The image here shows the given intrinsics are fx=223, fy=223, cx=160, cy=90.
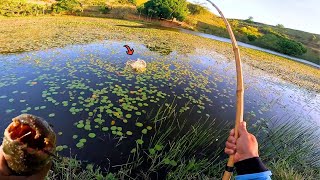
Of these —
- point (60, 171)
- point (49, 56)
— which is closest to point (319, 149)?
point (60, 171)

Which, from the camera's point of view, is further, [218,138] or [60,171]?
[218,138]

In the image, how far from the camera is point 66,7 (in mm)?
29219

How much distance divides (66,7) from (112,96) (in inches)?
1073

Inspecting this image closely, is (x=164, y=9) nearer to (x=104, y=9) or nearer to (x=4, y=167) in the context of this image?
(x=104, y=9)

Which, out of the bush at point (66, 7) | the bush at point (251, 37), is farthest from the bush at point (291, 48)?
the bush at point (66, 7)

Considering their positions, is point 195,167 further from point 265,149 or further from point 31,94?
point 31,94

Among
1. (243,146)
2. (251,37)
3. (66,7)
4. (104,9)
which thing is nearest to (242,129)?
(243,146)

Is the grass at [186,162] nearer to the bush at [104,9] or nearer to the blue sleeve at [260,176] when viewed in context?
the blue sleeve at [260,176]

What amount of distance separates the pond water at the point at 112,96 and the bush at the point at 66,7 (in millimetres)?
19487

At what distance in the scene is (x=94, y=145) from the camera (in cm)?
464

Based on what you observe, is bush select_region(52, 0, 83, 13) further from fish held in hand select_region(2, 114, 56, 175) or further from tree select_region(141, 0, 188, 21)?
fish held in hand select_region(2, 114, 56, 175)

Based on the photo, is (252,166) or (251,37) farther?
(251,37)

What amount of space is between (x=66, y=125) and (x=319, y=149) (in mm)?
6615

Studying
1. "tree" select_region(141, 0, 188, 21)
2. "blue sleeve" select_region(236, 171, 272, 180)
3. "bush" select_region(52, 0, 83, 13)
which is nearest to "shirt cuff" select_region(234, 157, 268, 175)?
"blue sleeve" select_region(236, 171, 272, 180)
